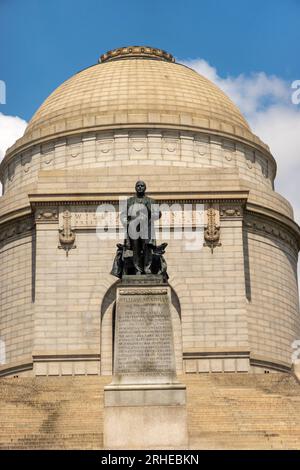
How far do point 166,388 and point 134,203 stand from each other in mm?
5084

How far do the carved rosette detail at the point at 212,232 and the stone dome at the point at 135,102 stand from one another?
8298 mm

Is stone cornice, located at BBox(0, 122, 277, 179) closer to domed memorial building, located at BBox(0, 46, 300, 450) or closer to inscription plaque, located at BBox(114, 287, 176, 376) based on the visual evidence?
domed memorial building, located at BBox(0, 46, 300, 450)

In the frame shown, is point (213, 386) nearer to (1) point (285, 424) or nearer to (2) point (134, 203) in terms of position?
(1) point (285, 424)

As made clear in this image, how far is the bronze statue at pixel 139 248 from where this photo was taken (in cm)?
2422

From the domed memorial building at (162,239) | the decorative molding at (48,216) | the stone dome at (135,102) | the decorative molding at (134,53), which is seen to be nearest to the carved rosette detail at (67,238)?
the domed memorial building at (162,239)

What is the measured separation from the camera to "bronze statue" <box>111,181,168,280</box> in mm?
24219

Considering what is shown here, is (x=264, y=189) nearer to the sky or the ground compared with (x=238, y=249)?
nearer to the sky

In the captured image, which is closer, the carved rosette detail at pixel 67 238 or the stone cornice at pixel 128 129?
the carved rosette detail at pixel 67 238

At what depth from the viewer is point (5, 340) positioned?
1603 inches

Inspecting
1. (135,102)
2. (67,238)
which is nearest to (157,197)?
(67,238)

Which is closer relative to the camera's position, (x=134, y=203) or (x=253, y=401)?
(x=134, y=203)

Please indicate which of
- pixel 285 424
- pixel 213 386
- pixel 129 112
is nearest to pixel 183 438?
pixel 285 424

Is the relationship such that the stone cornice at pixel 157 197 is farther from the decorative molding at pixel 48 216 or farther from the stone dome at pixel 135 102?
the stone dome at pixel 135 102

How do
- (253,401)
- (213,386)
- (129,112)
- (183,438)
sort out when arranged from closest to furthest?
(183,438)
(253,401)
(213,386)
(129,112)
